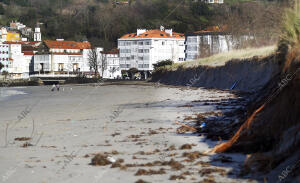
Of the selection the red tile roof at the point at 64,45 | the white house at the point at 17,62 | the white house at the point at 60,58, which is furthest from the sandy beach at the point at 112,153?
the white house at the point at 17,62

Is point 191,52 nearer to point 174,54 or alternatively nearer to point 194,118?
point 174,54

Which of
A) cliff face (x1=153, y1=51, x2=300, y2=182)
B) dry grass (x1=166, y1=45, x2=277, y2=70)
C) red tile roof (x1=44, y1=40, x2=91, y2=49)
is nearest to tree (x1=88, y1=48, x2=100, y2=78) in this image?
red tile roof (x1=44, y1=40, x2=91, y2=49)

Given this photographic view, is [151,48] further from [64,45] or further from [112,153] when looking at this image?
[112,153]

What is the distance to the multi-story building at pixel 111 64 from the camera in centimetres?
12775

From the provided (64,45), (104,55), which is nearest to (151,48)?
(104,55)

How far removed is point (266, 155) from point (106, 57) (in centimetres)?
12028

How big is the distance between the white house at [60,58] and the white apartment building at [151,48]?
37.3 feet

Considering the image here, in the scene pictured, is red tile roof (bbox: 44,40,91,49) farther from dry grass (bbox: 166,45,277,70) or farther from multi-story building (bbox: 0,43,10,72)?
dry grass (bbox: 166,45,277,70)

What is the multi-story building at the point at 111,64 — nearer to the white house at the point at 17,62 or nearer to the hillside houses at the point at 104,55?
the hillside houses at the point at 104,55

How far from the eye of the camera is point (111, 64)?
13112 centimetres

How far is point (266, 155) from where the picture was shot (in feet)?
32.8

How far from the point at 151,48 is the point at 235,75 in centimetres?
8316

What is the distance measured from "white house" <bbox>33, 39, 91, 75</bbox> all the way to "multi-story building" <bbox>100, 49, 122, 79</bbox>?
537 centimetres

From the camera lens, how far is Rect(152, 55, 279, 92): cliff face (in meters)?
33.2
